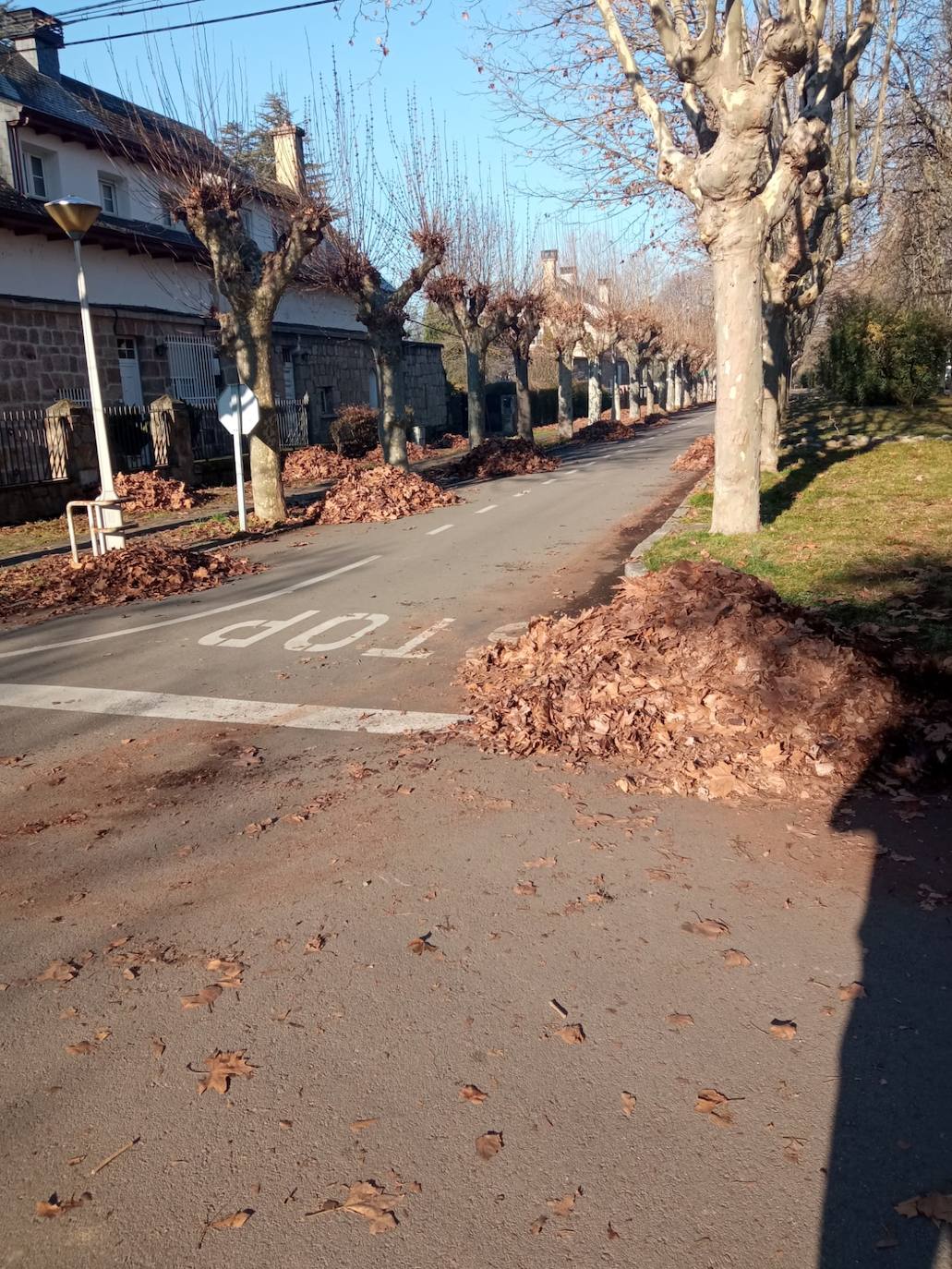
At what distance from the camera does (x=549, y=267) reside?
45.8 m

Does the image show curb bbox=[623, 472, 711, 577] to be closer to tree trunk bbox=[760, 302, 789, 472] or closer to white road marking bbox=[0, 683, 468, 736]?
tree trunk bbox=[760, 302, 789, 472]

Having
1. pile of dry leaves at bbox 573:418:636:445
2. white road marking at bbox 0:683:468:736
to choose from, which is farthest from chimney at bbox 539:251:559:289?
white road marking at bbox 0:683:468:736

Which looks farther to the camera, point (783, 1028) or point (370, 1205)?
point (783, 1028)

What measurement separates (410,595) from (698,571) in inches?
163

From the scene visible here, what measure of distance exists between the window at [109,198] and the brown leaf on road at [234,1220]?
97.3 ft

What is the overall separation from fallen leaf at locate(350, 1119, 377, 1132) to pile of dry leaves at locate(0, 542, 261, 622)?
9.17 m

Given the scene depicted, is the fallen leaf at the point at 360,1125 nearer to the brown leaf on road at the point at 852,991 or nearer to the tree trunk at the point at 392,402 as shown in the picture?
the brown leaf on road at the point at 852,991

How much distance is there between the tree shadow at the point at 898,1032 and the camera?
8.04ft

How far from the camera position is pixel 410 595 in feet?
35.3

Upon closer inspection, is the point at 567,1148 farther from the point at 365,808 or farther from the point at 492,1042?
the point at 365,808

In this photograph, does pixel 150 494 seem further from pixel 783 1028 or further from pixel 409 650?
pixel 783 1028

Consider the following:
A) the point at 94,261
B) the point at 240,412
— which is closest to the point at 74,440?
the point at 240,412

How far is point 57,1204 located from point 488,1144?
3.78 ft

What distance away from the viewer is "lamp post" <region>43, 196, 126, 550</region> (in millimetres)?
13391
